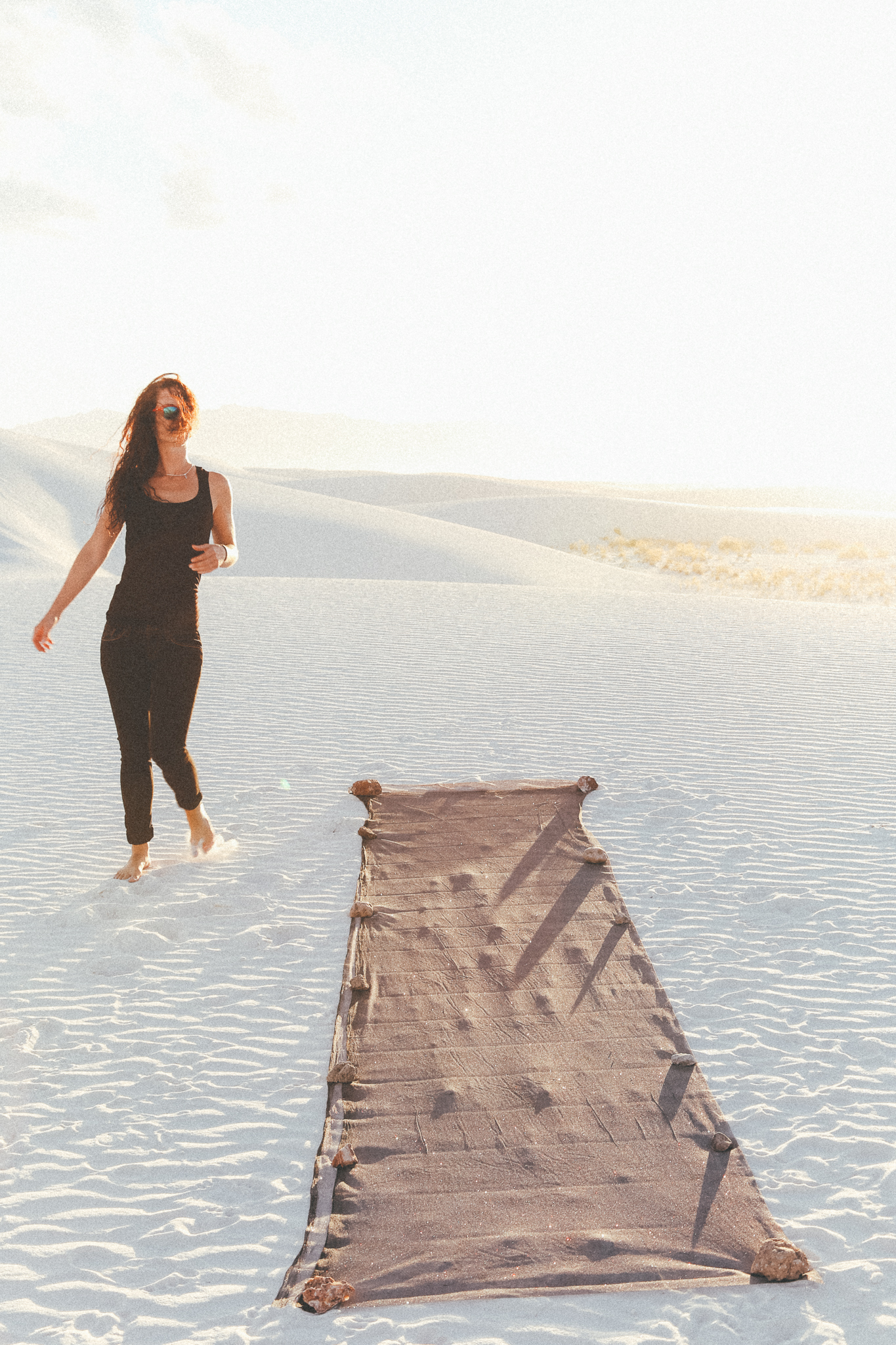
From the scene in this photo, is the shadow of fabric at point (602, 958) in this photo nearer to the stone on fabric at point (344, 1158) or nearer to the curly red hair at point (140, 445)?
the stone on fabric at point (344, 1158)

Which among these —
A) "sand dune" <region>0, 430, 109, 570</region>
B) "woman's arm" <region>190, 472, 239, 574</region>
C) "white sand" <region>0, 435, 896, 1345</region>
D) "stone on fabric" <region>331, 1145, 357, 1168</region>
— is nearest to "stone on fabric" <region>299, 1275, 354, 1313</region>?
"white sand" <region>0, 435, 896, 1345</region>

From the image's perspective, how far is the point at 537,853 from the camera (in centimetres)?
493

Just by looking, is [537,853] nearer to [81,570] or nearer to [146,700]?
[146,700]

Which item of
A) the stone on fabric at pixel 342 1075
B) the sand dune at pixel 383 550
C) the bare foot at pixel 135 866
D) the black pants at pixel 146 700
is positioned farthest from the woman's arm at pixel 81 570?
the sand dune at pixel 383 550

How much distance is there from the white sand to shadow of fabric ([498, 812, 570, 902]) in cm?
25

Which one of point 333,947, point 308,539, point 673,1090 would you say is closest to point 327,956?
point 333,947

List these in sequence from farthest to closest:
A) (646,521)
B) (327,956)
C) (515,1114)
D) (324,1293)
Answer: (646,521)
(327,956)
(515,1114)
(324,1293)

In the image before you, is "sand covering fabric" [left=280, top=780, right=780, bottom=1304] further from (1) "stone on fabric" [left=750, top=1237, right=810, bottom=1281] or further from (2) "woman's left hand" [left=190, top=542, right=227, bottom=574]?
(2) "woman's left hand" [left=190, top=542, right=227, bottom=574]

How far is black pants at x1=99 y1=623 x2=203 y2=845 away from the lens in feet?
14.1

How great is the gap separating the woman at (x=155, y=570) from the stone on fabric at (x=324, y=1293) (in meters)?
2.51

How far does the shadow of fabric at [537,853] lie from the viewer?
15.0ft

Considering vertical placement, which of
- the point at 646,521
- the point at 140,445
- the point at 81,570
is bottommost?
the point at 81,570

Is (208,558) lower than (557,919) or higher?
higher

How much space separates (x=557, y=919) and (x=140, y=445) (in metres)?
2.67
